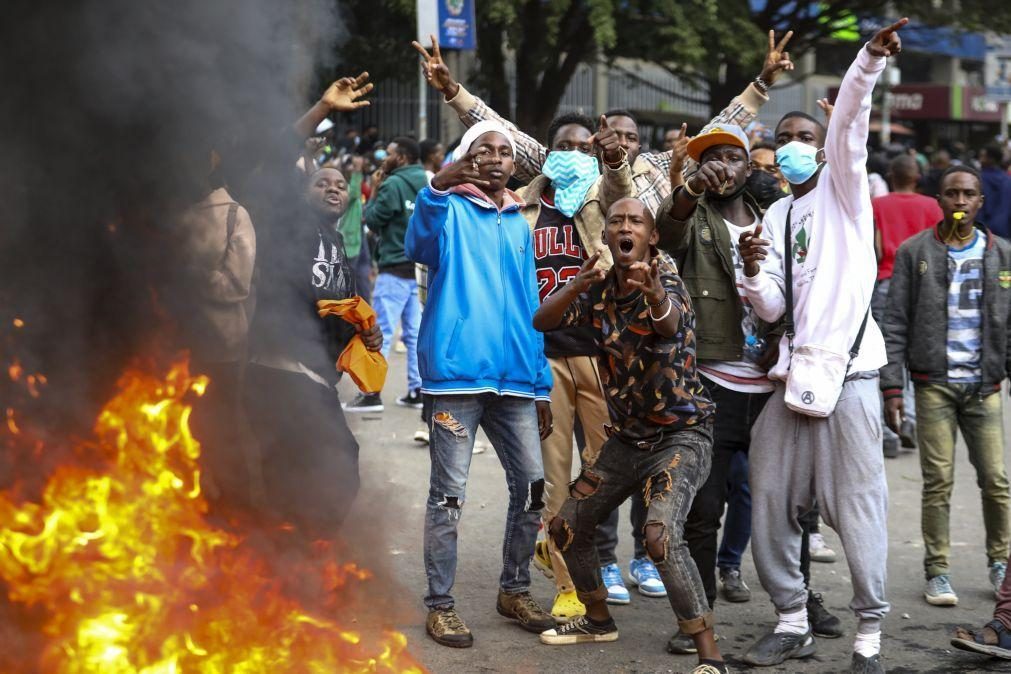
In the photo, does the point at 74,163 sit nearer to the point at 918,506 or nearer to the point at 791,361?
the point at 791,361

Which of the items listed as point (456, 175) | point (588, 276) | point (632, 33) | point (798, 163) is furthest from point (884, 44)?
point (632, 33)

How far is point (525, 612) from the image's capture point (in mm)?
5086

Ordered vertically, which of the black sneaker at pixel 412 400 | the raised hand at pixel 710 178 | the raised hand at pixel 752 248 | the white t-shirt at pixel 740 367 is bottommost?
the black sneaker at pixel 412 400

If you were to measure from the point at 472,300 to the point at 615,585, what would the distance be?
1513 mm

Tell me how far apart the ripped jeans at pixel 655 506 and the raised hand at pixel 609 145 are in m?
1.16

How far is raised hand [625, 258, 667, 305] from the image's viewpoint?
4.31 meters

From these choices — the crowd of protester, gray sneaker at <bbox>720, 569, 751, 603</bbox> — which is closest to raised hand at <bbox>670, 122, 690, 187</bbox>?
the crowd of protester

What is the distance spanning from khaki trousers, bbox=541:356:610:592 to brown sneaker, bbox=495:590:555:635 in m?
0.25

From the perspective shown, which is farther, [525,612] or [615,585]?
[615,585]

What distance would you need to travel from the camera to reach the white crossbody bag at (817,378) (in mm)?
4535

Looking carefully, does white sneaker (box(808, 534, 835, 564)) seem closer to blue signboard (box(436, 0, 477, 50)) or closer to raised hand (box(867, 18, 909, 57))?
raised hand (box(867, 18, 909, 57))

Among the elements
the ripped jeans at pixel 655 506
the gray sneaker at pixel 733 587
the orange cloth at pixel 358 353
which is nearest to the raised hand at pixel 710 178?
the ripped jeans at pixel 655 506

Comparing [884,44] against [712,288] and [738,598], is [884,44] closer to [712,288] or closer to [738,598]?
[712,288]

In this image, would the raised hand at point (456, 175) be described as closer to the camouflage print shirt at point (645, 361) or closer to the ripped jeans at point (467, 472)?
the camouflage print shirt at point (645, 361)
